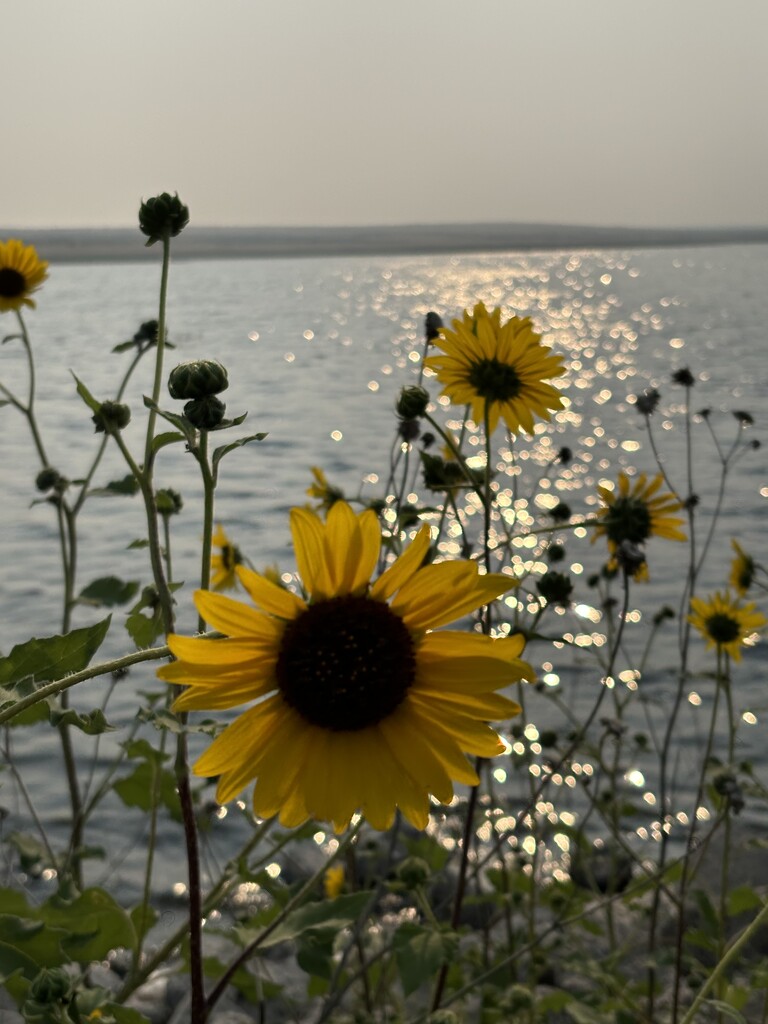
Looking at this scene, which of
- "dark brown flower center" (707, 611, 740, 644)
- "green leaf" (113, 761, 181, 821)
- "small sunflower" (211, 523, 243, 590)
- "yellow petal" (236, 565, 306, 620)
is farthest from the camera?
"dark brown flower center" (707, 611, 740, 644)

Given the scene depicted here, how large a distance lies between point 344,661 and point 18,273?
7.46 feet

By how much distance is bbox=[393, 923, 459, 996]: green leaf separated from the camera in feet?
5.06

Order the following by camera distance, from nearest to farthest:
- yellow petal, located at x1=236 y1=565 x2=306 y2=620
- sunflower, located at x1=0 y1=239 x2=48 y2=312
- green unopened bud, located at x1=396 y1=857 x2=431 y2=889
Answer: yellow petal, located at x1=236 y1=565 x2=306 y2=620 < green unopened bud, located at x1=396 y1=857 x2=431 y2=889 < sunflower, located at x1=0 y1=239 x2=48 y2=312

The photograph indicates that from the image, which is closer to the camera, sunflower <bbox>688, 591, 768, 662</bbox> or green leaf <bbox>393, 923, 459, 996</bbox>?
green leaf <bbox>393, 923, 459, 996</bbox>

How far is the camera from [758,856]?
13.4 feet

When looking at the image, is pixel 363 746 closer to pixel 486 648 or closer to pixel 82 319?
pixel 486 648

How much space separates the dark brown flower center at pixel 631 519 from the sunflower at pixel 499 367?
0.20m

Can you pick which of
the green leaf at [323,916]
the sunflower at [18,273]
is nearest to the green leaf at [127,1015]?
the green leaf at [323,916]

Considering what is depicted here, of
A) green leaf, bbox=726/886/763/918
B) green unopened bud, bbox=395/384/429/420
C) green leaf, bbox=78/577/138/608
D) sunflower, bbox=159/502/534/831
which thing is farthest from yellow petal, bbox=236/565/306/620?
green leaf, bbox=726/886/763/918

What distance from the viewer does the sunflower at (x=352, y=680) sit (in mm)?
1001

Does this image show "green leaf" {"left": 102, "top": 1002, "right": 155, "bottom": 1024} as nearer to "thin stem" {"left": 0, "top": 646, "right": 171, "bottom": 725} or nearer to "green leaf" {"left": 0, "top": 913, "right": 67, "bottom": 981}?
"green leaf" {"left": 0, "top": 913, "right": 67, "bottom": 981}

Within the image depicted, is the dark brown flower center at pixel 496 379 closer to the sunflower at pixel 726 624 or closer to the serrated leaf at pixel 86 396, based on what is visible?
the serrated leaf at pixel 86 396

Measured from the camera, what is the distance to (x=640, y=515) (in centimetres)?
191

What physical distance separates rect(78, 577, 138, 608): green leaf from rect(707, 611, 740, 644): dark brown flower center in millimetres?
1485
